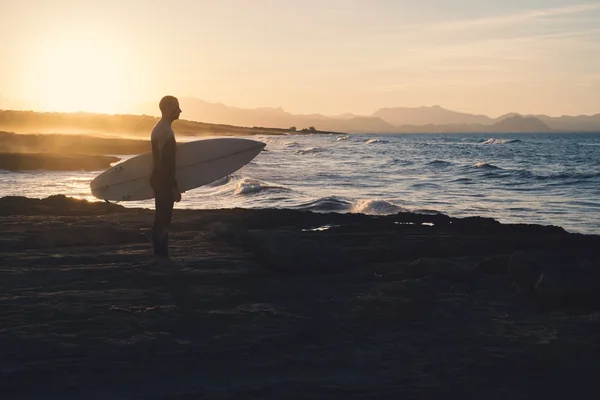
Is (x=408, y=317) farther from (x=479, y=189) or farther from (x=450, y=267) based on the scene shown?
(x=479, y=189)

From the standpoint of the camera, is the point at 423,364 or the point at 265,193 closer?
the point at 423,364

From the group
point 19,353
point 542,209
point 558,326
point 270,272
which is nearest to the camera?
point 19,353

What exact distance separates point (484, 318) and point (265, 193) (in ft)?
66.2

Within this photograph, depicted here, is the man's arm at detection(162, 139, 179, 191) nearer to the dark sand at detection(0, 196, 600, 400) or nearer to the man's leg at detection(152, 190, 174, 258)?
the man's leg at detection(152, 190, 174, 258)

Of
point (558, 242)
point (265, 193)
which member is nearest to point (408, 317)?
point (558, 242)

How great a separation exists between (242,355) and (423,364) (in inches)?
65.6

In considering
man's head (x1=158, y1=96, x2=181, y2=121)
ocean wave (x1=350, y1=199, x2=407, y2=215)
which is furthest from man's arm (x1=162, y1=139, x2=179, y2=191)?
ocean wave (x1=350, y1=199, x2=407, y2=215)

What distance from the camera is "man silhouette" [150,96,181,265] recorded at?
29.9 ft

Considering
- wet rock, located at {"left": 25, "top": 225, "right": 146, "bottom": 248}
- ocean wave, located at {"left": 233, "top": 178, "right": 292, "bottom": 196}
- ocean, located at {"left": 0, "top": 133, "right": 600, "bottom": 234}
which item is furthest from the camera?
ocean wave, located at {"left": 233, "top": 178, "right": 292, "bottom": 196}

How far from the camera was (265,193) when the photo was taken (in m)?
27.0

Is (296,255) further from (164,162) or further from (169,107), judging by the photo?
(169,107)

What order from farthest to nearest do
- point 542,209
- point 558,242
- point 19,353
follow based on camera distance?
point 542,209, point 558,242, point 19,353

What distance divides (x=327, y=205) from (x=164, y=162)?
13.5m

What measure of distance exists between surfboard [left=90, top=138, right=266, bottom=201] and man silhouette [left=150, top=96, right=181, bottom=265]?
2.37m
